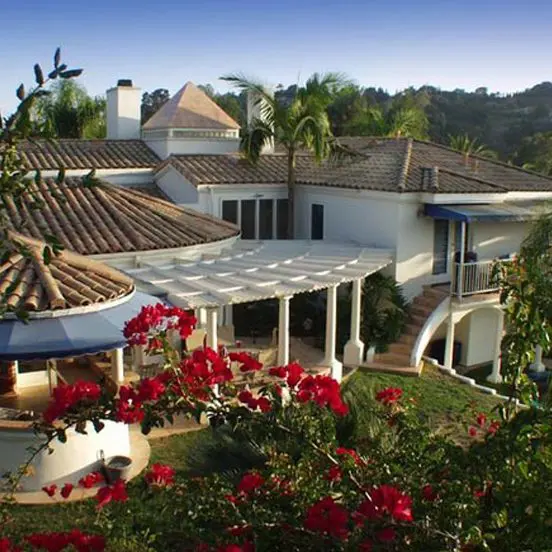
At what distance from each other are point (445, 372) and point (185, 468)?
13018mm

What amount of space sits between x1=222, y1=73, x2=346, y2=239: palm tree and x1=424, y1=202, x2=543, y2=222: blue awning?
5.45 m

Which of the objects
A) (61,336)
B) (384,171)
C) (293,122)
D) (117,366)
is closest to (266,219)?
(293,122)

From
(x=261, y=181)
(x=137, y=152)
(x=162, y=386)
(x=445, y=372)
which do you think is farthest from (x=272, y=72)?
(x=162, y=386)

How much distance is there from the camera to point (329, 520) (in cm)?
578

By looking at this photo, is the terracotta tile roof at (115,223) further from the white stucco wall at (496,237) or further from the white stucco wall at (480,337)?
the white stucco wall at (480,337)

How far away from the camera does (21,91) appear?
15.5ft

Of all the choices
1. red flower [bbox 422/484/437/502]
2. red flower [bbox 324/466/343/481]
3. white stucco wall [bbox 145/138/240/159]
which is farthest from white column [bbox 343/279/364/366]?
red flower [bbox 422/484/437/502]

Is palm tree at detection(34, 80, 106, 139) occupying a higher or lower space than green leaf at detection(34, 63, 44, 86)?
higher

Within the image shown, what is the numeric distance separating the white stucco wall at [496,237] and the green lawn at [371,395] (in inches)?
274

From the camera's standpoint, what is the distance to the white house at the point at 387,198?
2691 cm

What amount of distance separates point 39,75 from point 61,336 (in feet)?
31.4

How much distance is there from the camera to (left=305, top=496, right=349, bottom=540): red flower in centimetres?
573

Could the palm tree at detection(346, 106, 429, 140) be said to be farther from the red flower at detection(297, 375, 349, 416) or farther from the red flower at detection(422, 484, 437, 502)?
the red flower at detection(422, 484, 437, 502)

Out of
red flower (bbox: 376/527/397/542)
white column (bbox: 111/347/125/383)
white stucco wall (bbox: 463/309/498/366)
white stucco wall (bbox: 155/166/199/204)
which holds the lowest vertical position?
white stucco wall (bbox: 463/309/498/366)
